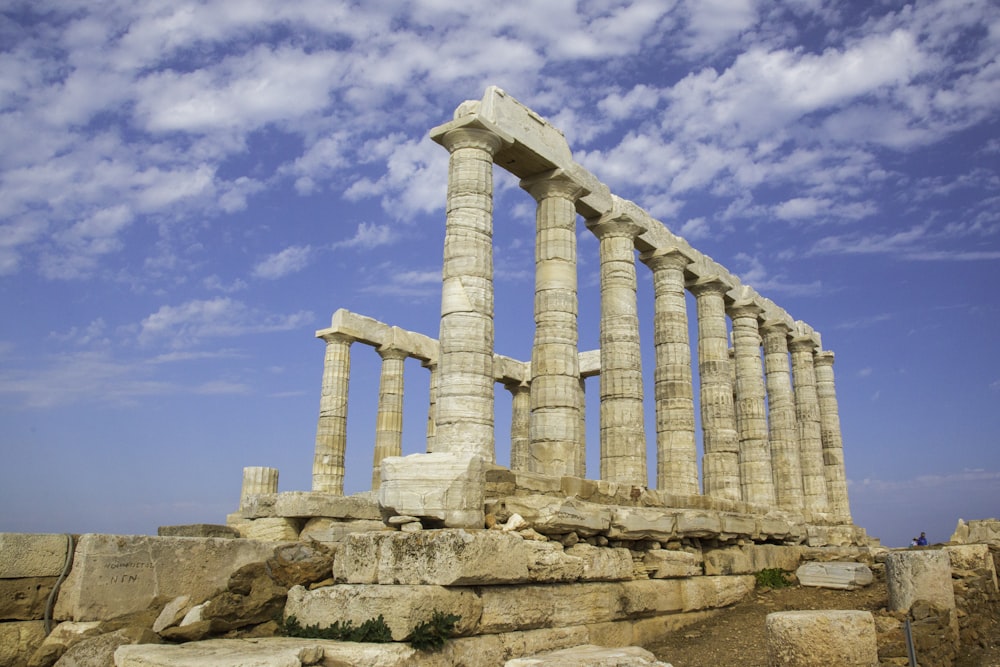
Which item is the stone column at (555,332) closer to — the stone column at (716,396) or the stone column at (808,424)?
the stone column at (716,396)

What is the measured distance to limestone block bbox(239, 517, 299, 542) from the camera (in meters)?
15.1

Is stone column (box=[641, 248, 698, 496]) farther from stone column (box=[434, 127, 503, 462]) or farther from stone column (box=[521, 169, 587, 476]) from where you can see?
stone column (box=[434, 127, 503, 462])

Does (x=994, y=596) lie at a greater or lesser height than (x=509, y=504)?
lesser

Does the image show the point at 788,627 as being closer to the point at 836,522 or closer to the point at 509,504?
the point at 509,504

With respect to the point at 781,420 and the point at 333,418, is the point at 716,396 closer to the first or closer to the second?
the point at 781,420

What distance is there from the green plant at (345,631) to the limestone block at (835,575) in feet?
31.1

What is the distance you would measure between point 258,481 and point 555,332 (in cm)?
909

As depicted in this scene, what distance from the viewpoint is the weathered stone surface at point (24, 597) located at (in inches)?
339

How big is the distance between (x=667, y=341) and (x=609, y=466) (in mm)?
4888


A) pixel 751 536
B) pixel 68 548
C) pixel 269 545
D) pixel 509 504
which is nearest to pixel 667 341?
pixel 751 536

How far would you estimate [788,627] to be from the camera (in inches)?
304

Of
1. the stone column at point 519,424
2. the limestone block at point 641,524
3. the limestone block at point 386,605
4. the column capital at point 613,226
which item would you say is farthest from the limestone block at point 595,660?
the stone column at point 519,424

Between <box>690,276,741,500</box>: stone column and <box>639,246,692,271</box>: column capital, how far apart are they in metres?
2.38

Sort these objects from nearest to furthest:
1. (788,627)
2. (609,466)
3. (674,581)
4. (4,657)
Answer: (788,627)
(4,657)
(674,581)
(609,466)
